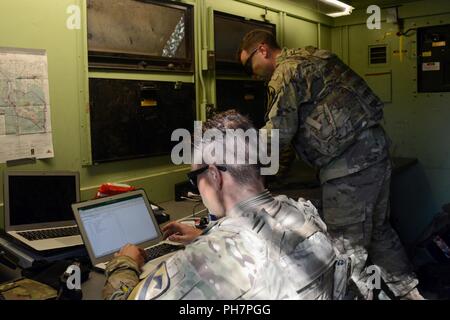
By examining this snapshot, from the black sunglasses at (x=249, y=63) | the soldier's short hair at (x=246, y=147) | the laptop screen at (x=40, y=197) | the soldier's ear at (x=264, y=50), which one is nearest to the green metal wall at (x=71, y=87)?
the laptop screen at (x=40, y=197)

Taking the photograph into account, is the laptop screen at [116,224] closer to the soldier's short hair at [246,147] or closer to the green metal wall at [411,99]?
the soldier's short hair at [246,147]

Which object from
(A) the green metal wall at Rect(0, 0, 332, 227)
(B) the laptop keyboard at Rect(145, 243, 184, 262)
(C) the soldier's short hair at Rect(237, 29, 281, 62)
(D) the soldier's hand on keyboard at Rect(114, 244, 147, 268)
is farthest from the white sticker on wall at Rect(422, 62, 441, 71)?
(D) the soldier's hand on keyboard at Rect(114, 244, 147, 268)

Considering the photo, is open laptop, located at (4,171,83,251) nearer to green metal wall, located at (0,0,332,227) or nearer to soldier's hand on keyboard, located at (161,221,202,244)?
green metal wall, located at (0,0,332,227)

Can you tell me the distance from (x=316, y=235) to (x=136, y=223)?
0.91 m

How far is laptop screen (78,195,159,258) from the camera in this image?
1575mm

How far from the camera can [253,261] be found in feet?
3.02

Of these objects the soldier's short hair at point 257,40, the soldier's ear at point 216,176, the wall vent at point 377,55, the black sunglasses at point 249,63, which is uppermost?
the wall vent at point 377,55

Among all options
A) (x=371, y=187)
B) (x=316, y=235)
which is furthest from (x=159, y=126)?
(x=316, y=235)

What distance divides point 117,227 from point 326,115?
43.2 inches

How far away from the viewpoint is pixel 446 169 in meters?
3.63

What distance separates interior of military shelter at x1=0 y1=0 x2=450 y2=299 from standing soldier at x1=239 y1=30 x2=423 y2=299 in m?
0.35

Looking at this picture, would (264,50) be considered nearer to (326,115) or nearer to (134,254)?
(326,115)

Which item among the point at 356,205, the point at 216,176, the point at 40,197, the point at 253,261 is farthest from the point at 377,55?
the point at 253,261

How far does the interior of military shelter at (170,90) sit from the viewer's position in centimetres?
185
